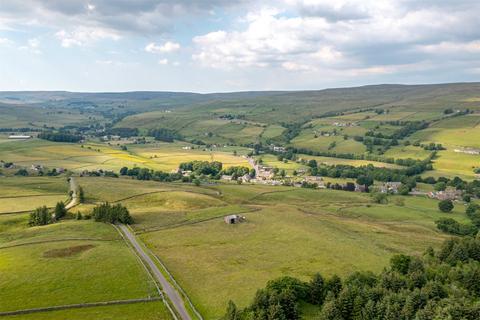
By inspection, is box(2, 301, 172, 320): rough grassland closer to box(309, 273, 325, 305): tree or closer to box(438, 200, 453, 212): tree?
box(309, 273, 325, 305): tree

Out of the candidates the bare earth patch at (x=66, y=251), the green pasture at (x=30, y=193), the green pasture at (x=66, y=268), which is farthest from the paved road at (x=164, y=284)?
the green pasture at (x=30, y=193)

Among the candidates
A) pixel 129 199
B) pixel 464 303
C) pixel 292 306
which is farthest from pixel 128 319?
pixel 129 199

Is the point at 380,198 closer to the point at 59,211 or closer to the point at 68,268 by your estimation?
the point at 59,211

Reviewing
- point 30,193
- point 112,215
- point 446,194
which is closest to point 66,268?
point 112,215

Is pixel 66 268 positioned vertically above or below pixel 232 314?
below

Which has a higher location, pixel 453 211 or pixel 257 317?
pixel 257 317

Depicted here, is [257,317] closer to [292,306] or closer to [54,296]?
[292,306]
